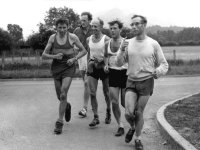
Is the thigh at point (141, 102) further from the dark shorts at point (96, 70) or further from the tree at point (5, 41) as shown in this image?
the tree at point (5, 41)

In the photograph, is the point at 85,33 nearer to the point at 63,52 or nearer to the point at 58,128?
the point at 63,52

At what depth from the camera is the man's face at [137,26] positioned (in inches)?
215

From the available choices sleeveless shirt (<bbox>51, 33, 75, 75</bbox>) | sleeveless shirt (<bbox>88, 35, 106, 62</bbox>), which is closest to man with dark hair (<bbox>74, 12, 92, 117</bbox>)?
sleeveless shirt (<bbox>88, 35, 106, 62</bbox>)

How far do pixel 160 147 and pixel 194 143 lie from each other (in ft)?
1.71

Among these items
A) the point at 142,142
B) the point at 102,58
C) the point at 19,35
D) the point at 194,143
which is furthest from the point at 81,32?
the point at 19,35

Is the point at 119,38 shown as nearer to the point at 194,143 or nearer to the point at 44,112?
the point at 194,143

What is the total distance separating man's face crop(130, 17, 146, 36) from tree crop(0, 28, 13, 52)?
55.5m

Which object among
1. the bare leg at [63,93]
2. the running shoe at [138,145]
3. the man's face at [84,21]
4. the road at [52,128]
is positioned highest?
the man's face at [84,21]

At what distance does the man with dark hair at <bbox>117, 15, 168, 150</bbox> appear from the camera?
547 centimetres

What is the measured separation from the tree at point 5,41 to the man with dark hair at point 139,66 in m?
55.4

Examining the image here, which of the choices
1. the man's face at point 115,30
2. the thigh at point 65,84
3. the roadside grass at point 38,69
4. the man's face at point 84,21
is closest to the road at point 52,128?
the thigh at point 65,84

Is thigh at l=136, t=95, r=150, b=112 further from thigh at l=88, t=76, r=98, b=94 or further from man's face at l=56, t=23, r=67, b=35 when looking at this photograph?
man's face at l=56, t=23, r=67, b=35

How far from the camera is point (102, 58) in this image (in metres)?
6.98

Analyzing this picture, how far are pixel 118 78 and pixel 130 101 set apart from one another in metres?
0.93
